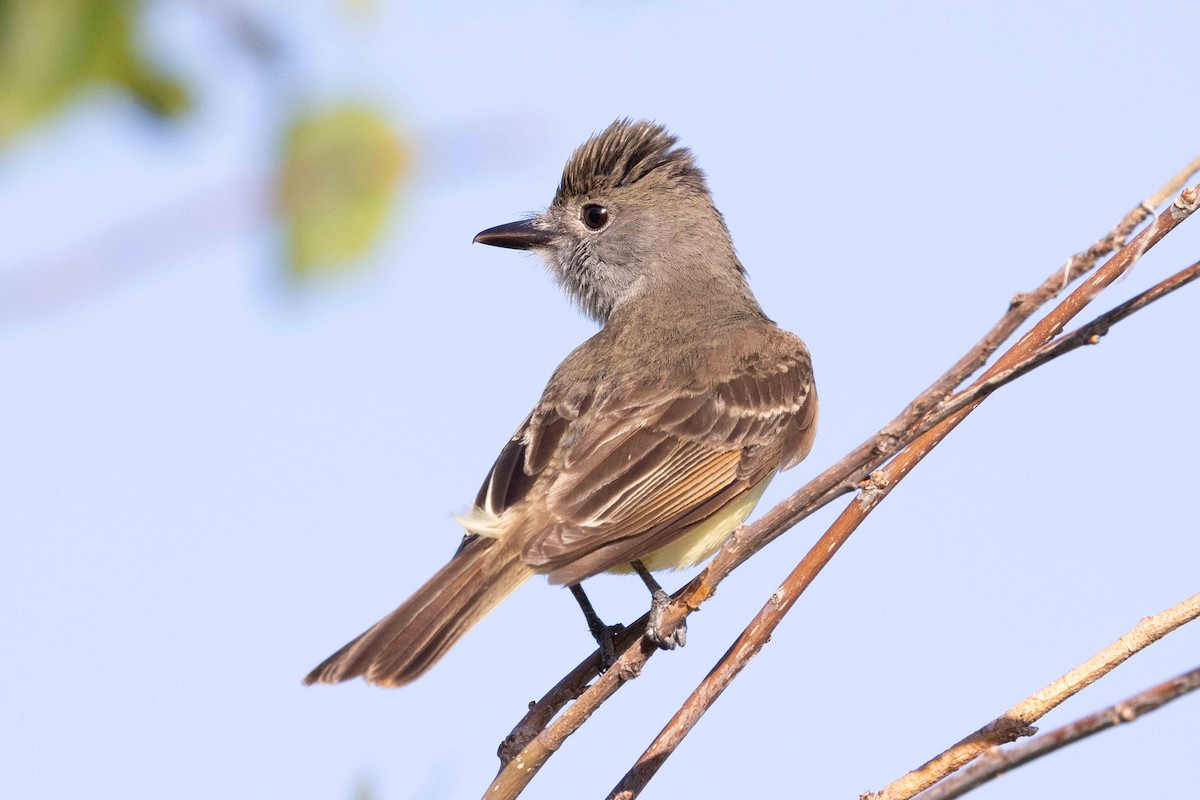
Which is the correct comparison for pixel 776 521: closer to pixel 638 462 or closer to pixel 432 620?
Result: pixel 432 620

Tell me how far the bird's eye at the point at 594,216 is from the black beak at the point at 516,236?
0.74ft

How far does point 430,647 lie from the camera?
13.3 ft

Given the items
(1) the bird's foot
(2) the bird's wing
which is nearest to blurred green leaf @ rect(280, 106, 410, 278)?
(1) the bird's foot

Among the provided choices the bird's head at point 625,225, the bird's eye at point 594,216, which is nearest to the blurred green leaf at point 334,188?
the bird's head at point 625,225

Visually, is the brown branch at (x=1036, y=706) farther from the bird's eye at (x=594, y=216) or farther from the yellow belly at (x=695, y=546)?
the bird's eye at (x=594, y=216)

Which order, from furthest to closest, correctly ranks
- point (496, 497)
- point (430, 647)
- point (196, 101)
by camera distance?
point (496, 497)
point (430, 647)
point (196, 101)

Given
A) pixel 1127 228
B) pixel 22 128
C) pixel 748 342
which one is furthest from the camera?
pixel 748 342

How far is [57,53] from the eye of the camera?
61.1 inches

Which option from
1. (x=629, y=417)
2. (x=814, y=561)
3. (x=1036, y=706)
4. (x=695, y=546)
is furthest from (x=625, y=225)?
(x=1036, y=706)

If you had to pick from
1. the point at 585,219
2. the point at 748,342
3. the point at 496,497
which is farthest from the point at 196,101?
the point at 585,219

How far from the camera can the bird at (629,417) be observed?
14.5ft

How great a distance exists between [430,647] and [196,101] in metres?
2.59

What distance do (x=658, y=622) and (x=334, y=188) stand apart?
7.76 ft

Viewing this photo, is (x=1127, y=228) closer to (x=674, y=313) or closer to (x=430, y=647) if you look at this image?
(x=430, y=647)
